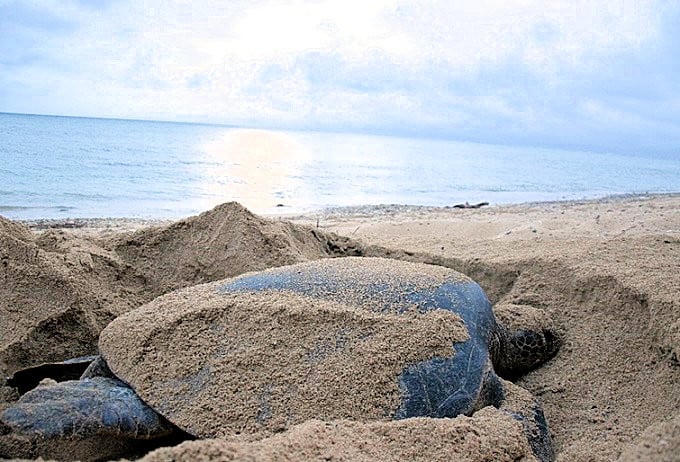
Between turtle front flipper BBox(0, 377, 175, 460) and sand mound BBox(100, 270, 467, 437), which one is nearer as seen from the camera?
turtle front flipper BBox(0, 377, 175, 460)

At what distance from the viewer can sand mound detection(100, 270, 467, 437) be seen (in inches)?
77.9

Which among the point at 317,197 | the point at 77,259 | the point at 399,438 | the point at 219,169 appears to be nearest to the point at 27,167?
the point at 219,169

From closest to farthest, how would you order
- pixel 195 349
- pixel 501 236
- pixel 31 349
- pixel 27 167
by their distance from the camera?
pixel 195 349 → pixel 31 349 → pixel 501 236 → pixel 27 167

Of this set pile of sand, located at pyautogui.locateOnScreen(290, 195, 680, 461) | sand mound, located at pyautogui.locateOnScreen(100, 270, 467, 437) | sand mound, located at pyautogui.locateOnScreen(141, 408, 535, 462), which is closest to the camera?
sand mound, located at pyautogui.locateOnScreen(141, 408, 535, 462)

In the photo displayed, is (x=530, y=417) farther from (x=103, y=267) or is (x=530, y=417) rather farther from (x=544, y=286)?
(x=103, y=267)

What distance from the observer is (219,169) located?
68.2ft

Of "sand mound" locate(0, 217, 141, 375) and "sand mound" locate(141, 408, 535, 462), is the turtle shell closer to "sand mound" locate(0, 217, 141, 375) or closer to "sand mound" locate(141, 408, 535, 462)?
"sand mound" locate(141, 408, 535, 462)

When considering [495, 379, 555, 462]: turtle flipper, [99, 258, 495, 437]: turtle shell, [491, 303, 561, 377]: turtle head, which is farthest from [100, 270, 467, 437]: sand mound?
[491, 303, 561, 377]: turtle head

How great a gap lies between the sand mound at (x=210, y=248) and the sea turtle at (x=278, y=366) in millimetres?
942

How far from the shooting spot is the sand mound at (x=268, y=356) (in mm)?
1978

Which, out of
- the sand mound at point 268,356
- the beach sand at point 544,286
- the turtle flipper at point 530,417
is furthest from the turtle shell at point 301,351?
the beach sand at point 544,286

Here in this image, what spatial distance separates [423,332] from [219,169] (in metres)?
19.4

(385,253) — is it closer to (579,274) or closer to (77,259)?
(579,274)

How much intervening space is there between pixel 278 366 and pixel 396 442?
0.57 meters
